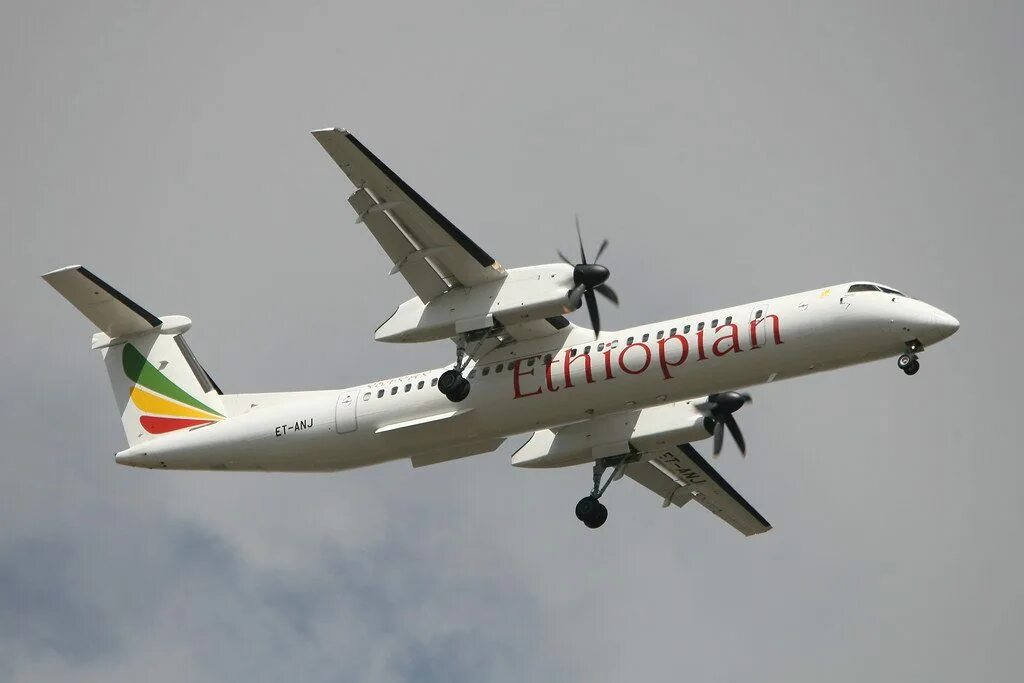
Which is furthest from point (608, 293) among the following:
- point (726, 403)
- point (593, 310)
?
point (726, 403)

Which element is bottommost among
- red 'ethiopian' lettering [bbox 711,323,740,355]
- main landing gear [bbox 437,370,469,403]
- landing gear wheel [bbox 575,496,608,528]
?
landing gear wheel [bbox 575,496,608,528]

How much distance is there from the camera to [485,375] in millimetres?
23516

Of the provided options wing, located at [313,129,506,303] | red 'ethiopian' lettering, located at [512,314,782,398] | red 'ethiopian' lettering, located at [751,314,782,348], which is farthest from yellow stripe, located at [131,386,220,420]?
red 'ethiopian' lettering, located at [751,314,782,348]

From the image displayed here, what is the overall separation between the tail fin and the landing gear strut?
1197cm

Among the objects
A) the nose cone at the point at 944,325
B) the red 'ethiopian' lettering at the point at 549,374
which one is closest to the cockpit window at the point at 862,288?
the nose cone at the point at 944,325

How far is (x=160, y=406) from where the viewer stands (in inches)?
1019

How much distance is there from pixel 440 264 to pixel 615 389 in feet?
11.5

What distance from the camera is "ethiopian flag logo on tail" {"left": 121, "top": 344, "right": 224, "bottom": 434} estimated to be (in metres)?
25.6

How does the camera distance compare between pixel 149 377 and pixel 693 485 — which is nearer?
pixel 149 377

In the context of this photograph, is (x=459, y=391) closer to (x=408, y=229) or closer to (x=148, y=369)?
(x=408, y=229)

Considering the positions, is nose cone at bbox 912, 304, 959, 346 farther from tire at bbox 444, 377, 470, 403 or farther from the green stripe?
the green stripe

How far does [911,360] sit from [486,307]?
264 inches

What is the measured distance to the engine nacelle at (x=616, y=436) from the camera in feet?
82.3

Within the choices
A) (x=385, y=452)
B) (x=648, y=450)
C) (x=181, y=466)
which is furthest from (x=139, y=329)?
(x=648, y=450)
